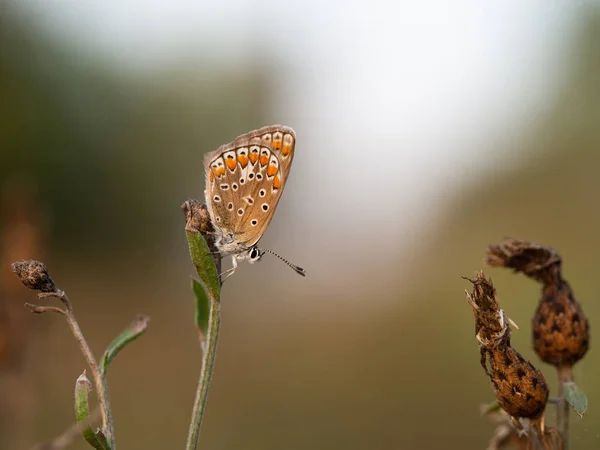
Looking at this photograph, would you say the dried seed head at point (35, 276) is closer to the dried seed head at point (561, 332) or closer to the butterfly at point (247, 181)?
the butterfly at point (247, 181)

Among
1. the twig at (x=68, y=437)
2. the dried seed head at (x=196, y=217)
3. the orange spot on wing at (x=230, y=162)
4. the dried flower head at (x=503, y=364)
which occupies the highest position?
the dried seed head at (x=196, y=217)

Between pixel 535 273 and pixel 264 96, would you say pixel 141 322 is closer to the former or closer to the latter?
pixel 535 273

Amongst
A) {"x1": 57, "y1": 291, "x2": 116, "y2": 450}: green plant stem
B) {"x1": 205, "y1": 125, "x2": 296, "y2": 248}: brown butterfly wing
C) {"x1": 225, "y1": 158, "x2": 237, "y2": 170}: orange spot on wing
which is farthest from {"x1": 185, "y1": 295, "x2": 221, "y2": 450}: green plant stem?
{"x1": 225, "y1": 158, "x2": 237, "y2": 170}: orange spot on wing

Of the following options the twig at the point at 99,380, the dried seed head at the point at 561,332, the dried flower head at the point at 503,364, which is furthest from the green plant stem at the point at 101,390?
the dried seed head at the point at 561,332

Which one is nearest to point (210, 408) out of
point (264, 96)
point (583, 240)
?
point (583, 240)

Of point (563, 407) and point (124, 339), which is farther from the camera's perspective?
point (563, 407)

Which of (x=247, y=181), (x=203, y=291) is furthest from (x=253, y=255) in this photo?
(x=203, y=291)

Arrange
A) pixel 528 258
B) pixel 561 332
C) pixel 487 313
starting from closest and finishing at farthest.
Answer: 1. pixel 487 313
2. pixel 561 332
3. pixel 528 258

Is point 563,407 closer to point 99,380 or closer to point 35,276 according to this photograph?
point 99,380
